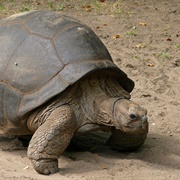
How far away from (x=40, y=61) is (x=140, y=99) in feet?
7.61

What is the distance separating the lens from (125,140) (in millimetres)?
5312

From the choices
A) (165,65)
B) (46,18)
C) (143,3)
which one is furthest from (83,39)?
(143,3)

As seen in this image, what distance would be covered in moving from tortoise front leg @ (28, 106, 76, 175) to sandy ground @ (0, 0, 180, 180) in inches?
4.1

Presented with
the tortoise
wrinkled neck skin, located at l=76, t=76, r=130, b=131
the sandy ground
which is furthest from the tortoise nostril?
the sandy ground

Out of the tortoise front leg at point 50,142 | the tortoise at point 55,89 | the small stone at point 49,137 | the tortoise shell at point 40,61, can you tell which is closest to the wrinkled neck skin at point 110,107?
the tortoise at point 55,89

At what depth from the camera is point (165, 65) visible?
26.7 ft

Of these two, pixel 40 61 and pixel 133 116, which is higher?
pixel 40 61

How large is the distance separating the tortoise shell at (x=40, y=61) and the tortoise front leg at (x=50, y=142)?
0.22 m

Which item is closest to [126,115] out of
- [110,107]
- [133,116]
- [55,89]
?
[133,116]

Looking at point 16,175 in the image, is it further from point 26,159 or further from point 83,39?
point 83,39

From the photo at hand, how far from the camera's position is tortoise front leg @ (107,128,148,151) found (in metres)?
5.29

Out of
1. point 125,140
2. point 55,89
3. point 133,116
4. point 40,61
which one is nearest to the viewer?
point 133,116

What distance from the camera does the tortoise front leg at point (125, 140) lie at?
5293 millimetres

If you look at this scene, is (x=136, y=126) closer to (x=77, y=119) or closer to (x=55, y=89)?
(x=77, y=119)
